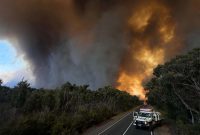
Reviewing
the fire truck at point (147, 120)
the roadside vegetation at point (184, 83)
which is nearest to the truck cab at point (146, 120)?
the fire truck at point (147, 120)

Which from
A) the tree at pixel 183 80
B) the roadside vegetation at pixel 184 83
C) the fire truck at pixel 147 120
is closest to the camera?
the roadside vegetation at pixel 184 83

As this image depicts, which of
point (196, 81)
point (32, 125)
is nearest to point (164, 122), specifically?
point (196, 81)

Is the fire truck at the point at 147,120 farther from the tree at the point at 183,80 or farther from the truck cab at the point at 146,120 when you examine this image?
the tree at the point at 183,80

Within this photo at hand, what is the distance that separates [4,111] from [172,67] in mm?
17936

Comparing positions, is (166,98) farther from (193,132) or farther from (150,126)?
(193,132)

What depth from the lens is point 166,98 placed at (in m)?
32.9

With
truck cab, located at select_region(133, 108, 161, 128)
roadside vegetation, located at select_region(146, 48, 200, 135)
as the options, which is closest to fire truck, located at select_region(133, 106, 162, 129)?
truck cab, located at select_region(133, 108, 161, 128)

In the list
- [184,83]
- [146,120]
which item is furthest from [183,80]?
[146,120]

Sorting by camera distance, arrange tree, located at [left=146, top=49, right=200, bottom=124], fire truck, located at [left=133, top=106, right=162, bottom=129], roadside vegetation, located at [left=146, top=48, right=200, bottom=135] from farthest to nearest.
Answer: fire truck, located at [left=133, top=106, right=162, bottom=129]
tree, located at [left=146, top=49, right=200, bottom=124]
roadside vegetation, located at [left=146, top=48, right=200, bottom=135]

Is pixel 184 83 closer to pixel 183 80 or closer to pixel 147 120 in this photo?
pixel 183 80

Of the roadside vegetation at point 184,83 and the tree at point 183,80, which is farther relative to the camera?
the tree at point 183,80

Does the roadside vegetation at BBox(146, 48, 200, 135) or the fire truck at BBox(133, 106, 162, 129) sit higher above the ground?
the roadside vegetation at BBox(146, 48, 200, 135)

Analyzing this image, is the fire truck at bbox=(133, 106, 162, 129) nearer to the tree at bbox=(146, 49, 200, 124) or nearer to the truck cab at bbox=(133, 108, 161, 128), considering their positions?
the truck cab at bbox=(133, 108, 161, 128)

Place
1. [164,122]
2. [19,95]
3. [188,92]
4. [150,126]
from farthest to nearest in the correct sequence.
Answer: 1. [19,95]
2. [164,122]
3. [150,126]
4. [188,92]
